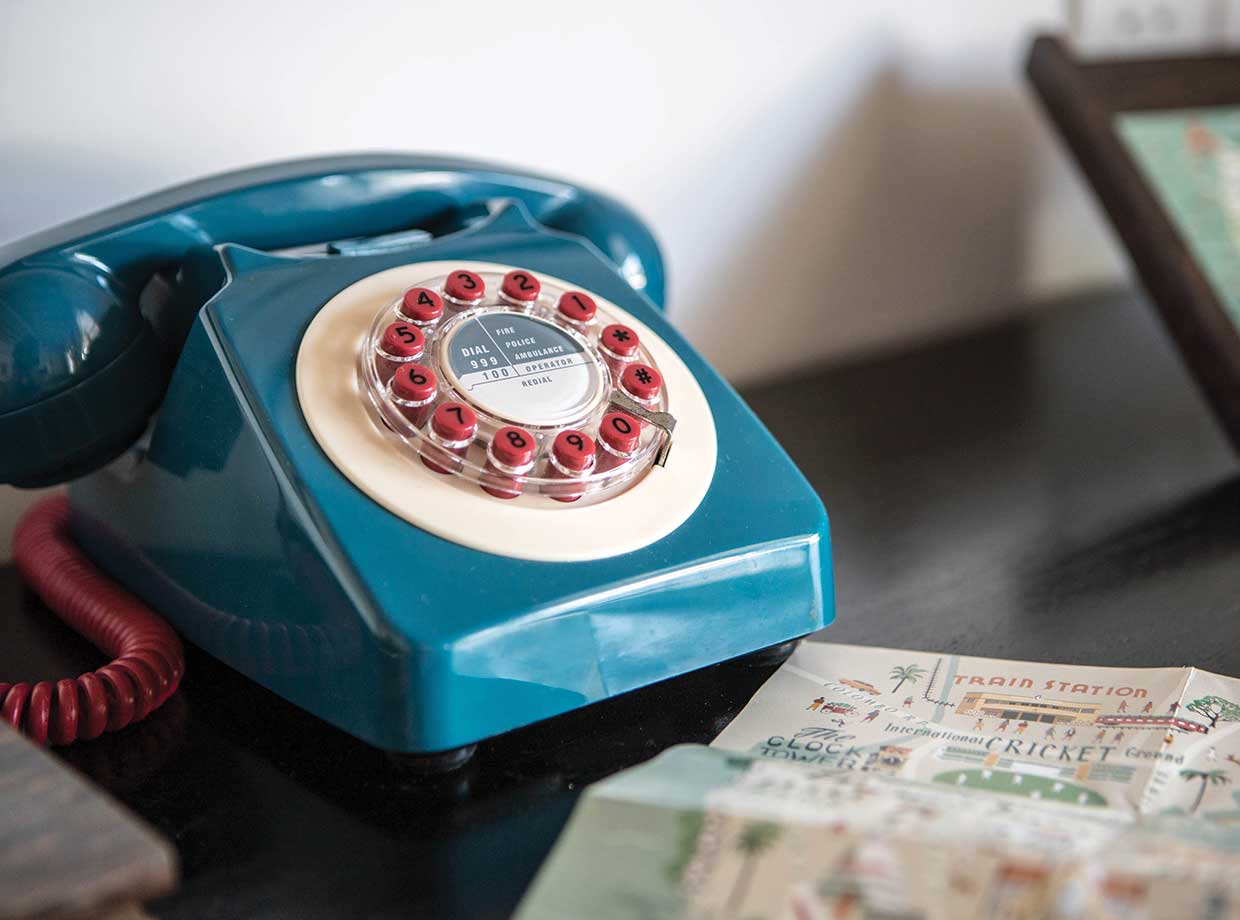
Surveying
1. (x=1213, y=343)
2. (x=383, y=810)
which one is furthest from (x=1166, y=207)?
(x=383, y=810)

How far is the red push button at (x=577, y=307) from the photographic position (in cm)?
84

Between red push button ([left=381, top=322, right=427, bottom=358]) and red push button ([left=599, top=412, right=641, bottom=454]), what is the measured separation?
0.11 metres

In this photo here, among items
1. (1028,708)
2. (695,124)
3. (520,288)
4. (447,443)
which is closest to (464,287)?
(520,288)

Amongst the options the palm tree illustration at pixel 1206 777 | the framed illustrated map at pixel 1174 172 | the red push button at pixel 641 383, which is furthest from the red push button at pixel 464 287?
the framed illustrated map at pixel 1174 172

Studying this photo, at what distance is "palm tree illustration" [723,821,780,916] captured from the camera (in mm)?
497

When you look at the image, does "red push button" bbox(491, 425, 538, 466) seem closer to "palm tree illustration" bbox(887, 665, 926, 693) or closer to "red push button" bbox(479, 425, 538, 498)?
"red push button" bbox(479, 425, 538, 498)

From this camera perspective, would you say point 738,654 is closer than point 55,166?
Yes

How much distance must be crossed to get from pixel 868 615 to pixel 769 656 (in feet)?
0.40

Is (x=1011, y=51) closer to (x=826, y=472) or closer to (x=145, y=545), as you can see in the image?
(x=826, y=472)

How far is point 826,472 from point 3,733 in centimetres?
75

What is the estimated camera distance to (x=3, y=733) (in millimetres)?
545

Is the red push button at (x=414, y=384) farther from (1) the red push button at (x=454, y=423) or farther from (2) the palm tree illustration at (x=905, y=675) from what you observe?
(2) the palm tree illustration at (x=905, y=675)

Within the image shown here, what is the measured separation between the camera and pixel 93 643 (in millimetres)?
854

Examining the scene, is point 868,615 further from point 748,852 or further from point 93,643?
point 93,643
